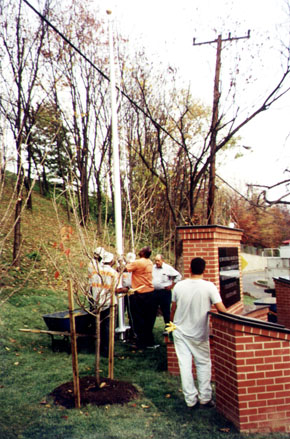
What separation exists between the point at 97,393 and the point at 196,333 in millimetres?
1523

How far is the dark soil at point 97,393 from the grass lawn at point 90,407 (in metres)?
0.11

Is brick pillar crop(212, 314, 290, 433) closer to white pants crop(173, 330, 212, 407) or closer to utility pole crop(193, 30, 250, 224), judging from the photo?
white pants crop(173, 330, 212, 407)

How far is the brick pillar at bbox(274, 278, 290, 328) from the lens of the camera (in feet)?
32.1

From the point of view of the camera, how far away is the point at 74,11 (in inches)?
715

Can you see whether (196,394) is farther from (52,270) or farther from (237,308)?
(52,270)

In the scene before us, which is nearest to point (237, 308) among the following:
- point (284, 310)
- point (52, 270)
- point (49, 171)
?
point (284, 310)

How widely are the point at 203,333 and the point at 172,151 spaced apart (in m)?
16.0

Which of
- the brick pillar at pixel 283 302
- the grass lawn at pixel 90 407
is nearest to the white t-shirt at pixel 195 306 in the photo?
the grass lawn at pixel 90 407

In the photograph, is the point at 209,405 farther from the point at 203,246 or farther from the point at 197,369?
the point at 203,246

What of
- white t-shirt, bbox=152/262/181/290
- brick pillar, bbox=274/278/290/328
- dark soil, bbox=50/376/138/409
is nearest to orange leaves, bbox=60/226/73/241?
dark soil, bbox=50/376/138/409

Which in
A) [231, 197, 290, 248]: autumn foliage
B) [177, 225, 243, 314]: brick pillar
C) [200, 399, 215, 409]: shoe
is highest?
[231, 197, 290, 248]: autumn foliage

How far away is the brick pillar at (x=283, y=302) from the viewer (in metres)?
9.78

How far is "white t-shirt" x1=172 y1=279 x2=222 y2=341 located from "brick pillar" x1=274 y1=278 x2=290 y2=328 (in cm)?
533

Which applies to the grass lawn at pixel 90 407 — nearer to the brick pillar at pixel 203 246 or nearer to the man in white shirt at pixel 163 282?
the man in white shirt at pixel 163 282
